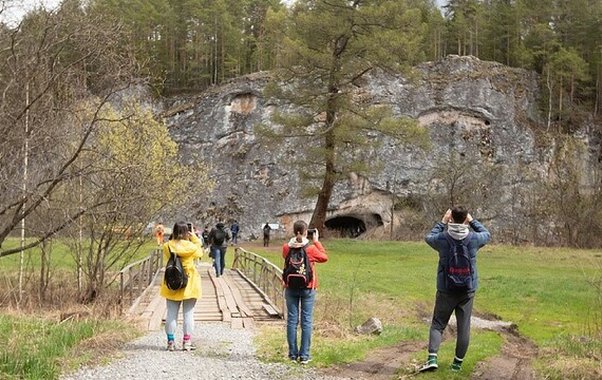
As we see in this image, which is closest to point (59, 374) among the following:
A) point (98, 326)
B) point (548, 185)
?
point (98, 326)

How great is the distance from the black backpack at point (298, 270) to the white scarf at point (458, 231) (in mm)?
1731

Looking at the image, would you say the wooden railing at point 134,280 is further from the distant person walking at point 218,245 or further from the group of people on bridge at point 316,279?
the group of people on bridge at point 316,279

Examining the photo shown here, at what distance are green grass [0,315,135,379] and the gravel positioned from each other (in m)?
0.27

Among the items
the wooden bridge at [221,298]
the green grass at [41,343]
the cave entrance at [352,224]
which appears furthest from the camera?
the cave entrance at [352,224]

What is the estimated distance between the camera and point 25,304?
40.5ft

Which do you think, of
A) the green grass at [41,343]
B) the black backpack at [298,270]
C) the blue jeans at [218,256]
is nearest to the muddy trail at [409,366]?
the black backpack at [298,270]

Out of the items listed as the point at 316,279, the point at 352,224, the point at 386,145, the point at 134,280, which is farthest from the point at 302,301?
the point at 352,224

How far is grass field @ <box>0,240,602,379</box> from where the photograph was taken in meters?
7.39

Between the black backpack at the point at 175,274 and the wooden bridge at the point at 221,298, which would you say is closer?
the black backpack at the point at 175,274

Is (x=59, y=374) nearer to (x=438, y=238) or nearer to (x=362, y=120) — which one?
(x=438, y=238)

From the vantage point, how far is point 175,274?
26.3 feet

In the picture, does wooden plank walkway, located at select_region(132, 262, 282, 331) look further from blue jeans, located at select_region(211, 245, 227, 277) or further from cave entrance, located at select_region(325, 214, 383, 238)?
cave entrance, located at select_region(325, 214, 383, 238)

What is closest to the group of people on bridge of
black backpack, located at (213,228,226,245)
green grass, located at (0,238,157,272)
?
green grass, located at (0,238,157,272)

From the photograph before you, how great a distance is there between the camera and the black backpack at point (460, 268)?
6773 millimetres
